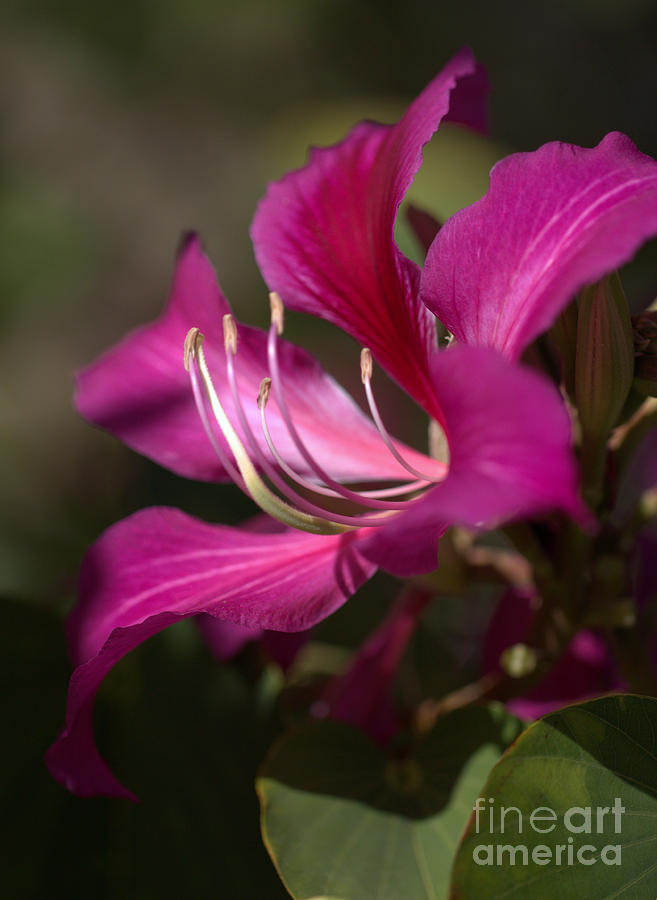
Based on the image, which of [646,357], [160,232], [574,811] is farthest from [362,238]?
[160,232]

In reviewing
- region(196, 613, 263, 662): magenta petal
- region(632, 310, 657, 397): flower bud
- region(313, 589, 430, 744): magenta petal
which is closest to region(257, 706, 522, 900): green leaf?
region(313, 589, 430, 744): magenta petal

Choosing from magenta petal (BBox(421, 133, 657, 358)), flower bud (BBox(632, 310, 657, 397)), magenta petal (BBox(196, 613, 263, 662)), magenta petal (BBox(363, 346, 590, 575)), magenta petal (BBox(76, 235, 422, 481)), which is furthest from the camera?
magenta petal (BBox(196, 613, 263, 662))

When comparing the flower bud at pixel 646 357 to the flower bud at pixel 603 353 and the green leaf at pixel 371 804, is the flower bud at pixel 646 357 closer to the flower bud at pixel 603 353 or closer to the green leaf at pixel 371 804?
the flower bud at pixel 603 353

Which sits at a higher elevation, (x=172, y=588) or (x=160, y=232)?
(x=172, y=588)

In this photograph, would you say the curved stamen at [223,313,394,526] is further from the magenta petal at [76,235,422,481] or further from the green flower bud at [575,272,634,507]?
the green flower bud at [575,272,634,507]

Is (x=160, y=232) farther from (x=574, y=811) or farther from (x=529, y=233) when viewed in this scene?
(x=574, y=811)

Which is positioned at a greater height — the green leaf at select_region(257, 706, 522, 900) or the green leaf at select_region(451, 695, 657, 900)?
the green leaf at select_region(451, 695, 657, 900)

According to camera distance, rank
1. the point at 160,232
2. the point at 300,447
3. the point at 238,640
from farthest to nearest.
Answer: the point at 160,232
the point at 238,640
the point at 300,447

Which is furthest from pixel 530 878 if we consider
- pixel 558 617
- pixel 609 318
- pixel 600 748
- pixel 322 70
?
pixel 322 70
